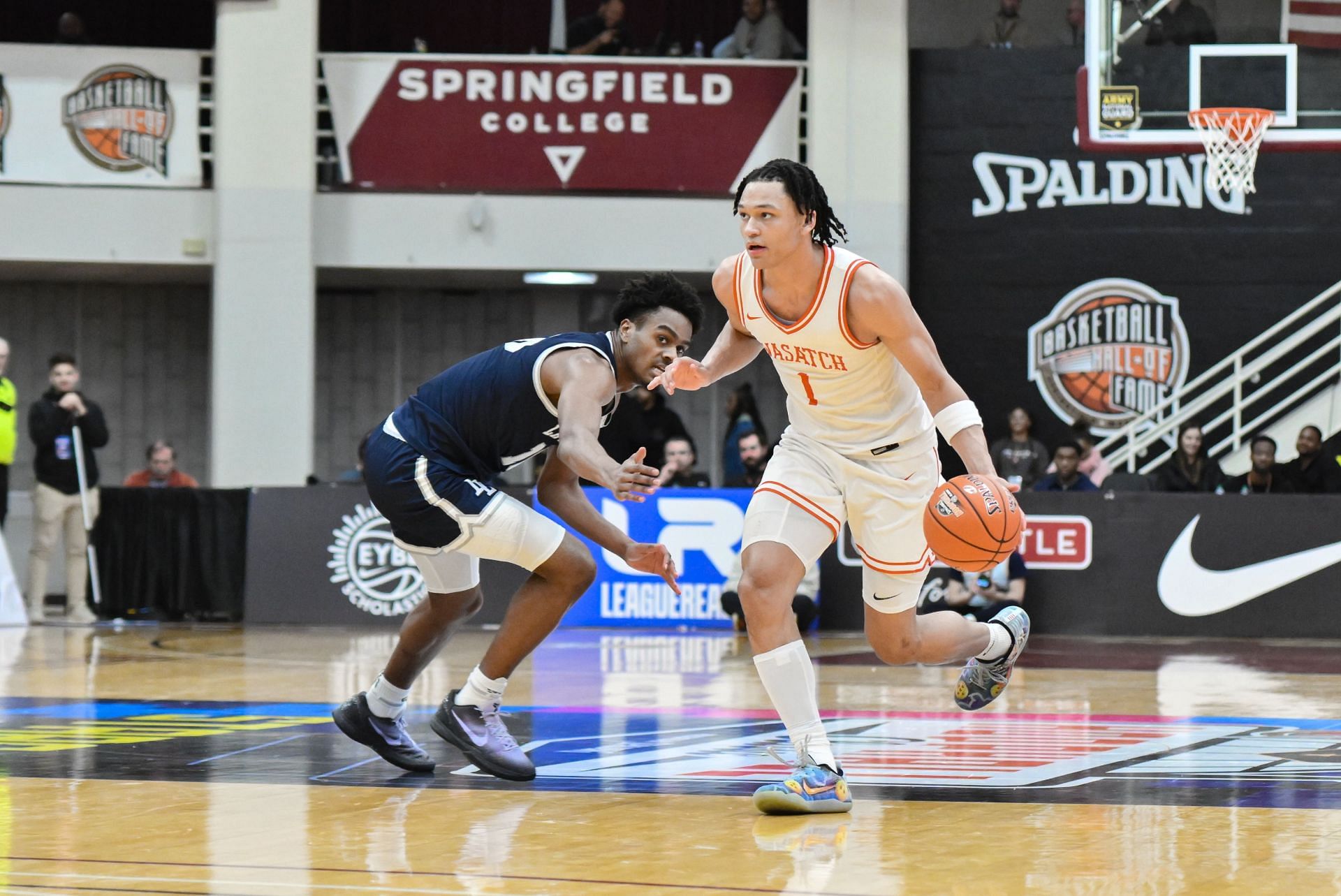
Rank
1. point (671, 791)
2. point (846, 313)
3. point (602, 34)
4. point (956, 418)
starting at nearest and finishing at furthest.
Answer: point (956, 418) < point (846, 313) < point (671, 791) < point (602, 34)

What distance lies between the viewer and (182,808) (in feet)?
15.1

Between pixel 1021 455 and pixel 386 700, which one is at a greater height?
pixel 1021 455

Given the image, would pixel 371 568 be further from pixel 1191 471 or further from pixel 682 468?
pixel 1191 471

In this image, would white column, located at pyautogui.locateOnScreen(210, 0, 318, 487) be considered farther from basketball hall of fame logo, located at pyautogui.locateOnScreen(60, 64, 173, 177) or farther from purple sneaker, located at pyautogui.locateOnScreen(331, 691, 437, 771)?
purple sneaker, located at pyautogui.locateOnScreen(331, 691, 437, 771)

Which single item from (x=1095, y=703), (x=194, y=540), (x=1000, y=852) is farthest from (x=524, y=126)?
(x=1000, y=852)

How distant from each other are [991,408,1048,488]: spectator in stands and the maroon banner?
3.57 meters

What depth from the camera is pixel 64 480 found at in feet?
43.4

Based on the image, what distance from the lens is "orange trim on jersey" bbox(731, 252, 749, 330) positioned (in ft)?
16.7

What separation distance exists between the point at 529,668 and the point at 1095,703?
3298 mm

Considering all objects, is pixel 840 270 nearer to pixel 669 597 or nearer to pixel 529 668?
pixel 529 668

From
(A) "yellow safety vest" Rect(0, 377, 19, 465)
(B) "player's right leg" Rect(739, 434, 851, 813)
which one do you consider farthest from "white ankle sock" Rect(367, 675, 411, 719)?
(A) "yellow safety vest" Rect(0, 377, 19, 465)

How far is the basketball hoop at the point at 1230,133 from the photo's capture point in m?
11.9

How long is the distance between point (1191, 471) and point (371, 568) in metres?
6.69

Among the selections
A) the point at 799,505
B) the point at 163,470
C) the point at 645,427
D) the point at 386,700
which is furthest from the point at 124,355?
the point at 799,505
